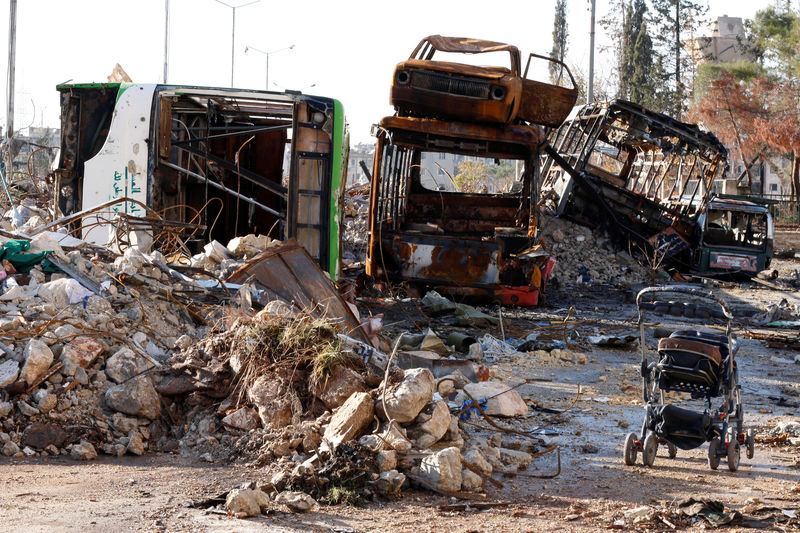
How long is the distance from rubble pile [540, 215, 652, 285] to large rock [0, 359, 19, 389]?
1393cm

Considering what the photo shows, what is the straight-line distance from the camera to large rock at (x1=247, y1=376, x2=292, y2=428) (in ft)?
19.5

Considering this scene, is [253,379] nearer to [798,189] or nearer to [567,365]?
[567,365]

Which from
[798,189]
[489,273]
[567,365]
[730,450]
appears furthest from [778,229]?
[730,450]

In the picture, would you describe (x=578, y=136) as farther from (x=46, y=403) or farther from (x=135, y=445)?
(x=46, y=403)

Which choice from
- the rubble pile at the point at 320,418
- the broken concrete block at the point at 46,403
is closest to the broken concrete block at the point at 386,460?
the rubble pile at the point at 320,418

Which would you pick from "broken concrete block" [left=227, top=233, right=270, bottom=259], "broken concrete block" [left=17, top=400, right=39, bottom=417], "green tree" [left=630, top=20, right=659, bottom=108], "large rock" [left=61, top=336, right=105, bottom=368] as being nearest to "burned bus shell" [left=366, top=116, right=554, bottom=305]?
"broken concrete block" [left=227, top=233, right=270, bottom=259]

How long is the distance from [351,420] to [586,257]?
15.0m

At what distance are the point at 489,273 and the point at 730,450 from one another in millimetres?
7166

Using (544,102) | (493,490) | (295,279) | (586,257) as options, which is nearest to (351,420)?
(493,490)

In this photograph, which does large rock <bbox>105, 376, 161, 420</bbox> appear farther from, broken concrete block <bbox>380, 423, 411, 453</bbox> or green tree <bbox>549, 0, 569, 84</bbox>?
green tree <bbox>549, 0, 569, 84</bbox>

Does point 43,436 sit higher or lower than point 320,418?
lower

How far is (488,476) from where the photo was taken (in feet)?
18.2

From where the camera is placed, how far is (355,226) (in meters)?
21.5

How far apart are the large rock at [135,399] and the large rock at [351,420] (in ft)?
4.41
